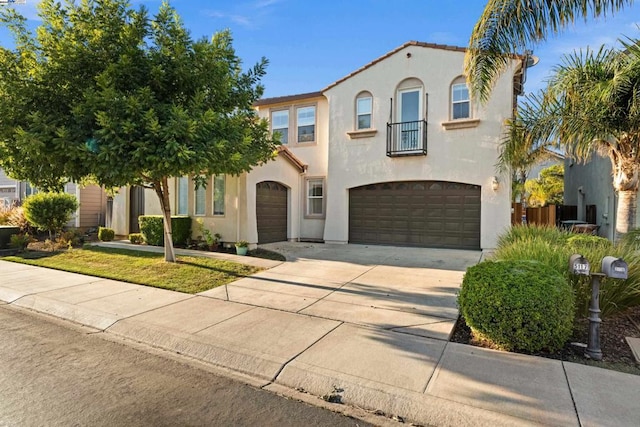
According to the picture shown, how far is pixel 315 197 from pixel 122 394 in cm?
1290

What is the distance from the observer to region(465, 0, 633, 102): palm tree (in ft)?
22.2

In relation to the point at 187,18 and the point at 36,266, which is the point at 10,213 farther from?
the point at 187,18

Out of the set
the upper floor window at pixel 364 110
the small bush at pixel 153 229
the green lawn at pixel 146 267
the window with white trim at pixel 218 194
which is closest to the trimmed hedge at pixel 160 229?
the small bush at pixel 153 229

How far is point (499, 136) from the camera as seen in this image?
40.7ft

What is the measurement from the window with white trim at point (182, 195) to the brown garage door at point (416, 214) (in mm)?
6403

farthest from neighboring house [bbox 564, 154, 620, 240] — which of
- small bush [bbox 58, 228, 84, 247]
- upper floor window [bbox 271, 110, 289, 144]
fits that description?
small bush [bbox 58, 228, 84, 247]

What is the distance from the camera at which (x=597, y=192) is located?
46.5 ft

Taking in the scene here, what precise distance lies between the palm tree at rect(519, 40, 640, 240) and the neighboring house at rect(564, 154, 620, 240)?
4.65m

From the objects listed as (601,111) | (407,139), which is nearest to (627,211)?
(601,111)

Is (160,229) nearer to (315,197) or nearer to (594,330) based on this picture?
(315,197)

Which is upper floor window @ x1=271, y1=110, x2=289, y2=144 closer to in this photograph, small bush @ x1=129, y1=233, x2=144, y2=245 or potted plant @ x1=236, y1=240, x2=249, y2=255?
potted plant @ x1=236, y1=240, x2=249, y2=255

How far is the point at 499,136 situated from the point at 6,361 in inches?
523

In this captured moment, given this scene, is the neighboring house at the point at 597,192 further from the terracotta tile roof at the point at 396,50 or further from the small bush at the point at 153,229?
the small bush at the point at 153,229

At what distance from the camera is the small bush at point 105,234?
1501 cm
